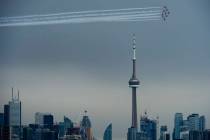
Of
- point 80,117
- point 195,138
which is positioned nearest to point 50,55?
point 80,117

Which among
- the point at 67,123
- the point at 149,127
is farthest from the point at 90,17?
the point at 149,127

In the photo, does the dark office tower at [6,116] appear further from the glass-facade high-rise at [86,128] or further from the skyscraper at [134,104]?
the skyscraper at [134,104]

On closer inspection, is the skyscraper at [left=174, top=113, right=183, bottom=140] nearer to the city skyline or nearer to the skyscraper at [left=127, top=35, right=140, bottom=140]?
the city skyline

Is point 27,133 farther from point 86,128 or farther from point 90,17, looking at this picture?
point 90,17

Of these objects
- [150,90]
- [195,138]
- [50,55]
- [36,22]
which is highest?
[36,22]

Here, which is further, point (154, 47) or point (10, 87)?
point (10, 87)

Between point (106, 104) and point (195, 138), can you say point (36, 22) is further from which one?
point (195, 138)
